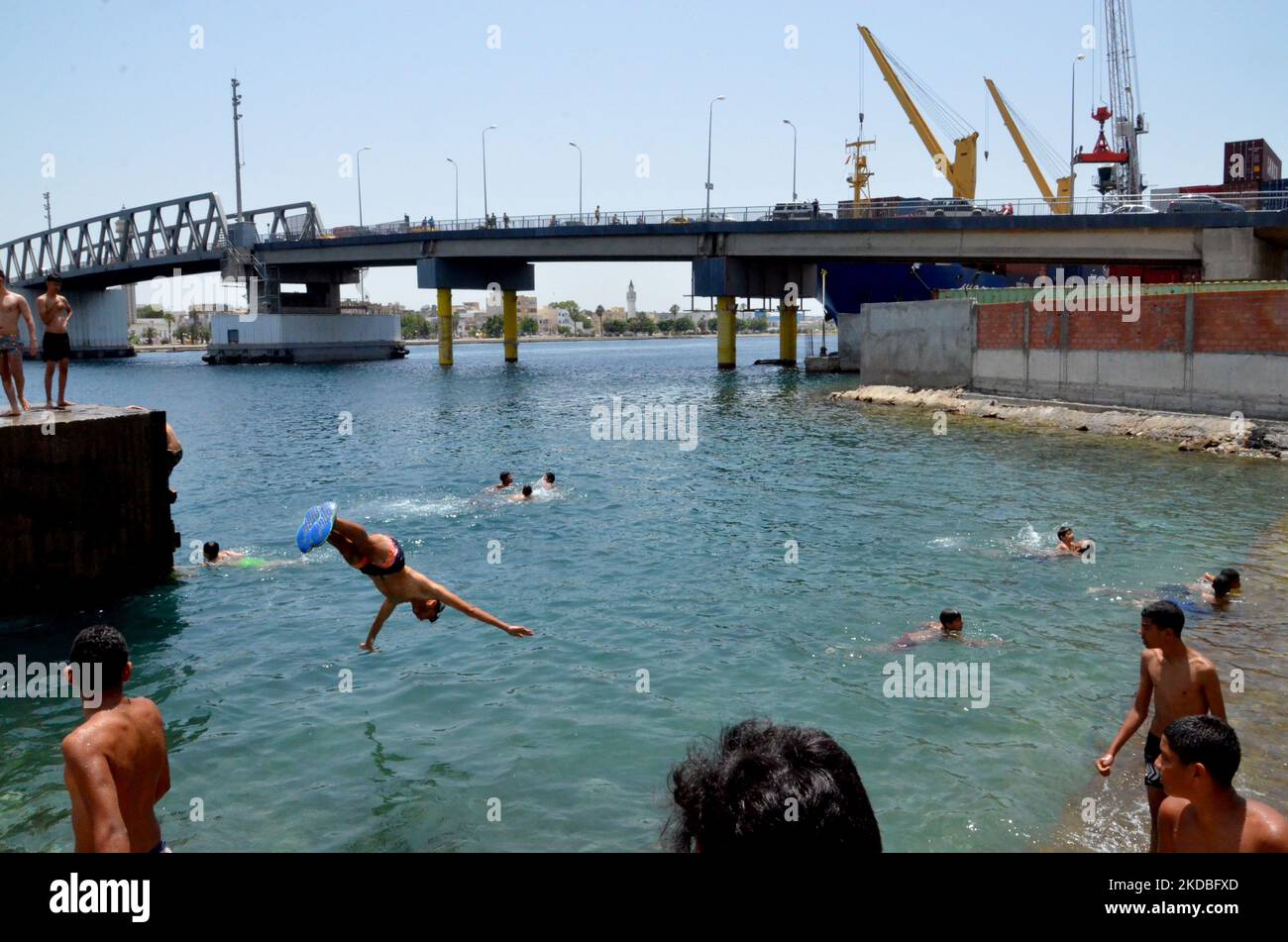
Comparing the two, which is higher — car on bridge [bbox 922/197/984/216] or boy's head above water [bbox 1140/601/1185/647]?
car on bridge [bbox 922/197/984/216]

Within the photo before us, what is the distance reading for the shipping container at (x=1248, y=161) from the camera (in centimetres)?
7988

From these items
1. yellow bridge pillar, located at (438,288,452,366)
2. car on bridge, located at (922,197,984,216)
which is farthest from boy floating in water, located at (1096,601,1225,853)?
yellow bridge pillar, located at (438,288,452,366)

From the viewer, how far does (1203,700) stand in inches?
318

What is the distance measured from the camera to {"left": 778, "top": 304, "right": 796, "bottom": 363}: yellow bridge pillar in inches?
3425

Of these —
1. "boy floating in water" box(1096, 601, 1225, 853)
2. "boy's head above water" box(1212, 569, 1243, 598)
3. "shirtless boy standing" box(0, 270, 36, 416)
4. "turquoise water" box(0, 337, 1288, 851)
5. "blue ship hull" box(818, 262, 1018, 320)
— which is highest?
"blue ship hull" box(818, 262, 1018, 320)

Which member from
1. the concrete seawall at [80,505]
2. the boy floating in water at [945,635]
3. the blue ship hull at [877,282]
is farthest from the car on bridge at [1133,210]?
the concrete seawall at [80,505]

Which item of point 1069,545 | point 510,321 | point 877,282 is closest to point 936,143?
point 877,282

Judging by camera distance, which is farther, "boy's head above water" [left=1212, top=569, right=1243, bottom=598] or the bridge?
the bridge

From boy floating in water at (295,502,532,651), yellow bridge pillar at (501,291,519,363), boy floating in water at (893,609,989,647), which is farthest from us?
yellow bridge pillar at (501,291,519,363)

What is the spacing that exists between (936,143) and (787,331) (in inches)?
922

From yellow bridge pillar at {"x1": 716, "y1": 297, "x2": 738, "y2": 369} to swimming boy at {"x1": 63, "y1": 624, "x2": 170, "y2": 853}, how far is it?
254 feet

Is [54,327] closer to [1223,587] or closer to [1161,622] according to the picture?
[1161,622]

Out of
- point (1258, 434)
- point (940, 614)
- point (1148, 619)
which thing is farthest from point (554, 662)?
point (1258, 434)

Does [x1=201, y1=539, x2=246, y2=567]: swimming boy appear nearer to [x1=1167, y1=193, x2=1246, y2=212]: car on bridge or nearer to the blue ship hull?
[x1=1167, y1=193, x2=1246, y2=212]: car on bridge
